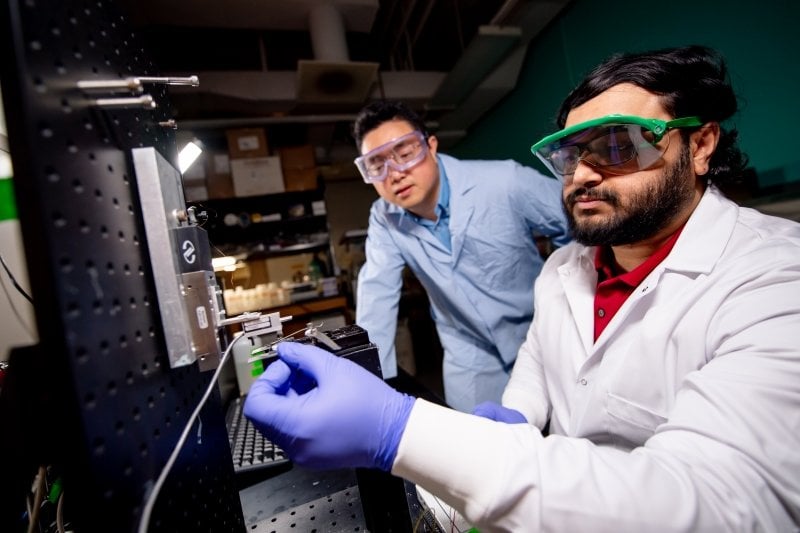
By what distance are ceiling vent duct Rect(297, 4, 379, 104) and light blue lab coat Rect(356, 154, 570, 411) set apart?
5.55ft

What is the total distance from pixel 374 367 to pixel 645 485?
0.42 m

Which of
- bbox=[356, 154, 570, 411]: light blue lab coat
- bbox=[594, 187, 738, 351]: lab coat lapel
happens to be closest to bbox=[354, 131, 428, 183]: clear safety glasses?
bbox=[356, 154, 570, 411]: light blue lab coat

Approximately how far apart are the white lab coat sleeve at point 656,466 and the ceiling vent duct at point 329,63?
2822mm

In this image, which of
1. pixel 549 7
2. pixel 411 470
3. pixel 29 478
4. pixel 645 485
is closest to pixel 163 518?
pixel 29 478

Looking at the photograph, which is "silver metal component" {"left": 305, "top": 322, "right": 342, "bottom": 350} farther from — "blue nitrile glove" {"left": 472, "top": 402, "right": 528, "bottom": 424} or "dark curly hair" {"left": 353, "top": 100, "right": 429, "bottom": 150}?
"dark curly hair" {"left": 353, "top": 100, "right": 429, "bottom": 150}

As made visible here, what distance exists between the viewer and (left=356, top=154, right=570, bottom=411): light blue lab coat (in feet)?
5.13

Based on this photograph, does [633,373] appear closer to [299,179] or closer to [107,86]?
[107,86]

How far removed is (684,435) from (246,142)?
3841mm

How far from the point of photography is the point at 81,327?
302 mm

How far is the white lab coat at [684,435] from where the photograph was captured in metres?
0.44

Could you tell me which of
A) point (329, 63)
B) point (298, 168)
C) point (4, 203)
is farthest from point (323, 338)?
point (298, 168)

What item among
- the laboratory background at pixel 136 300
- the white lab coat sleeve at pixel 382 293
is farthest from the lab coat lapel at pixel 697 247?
the white lab coat sleeve at pixel 382 293

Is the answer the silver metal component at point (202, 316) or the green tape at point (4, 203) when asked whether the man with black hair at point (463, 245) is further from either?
the green tape at point (4, 203)

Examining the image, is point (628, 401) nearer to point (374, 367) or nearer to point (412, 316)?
point (374, 367)
